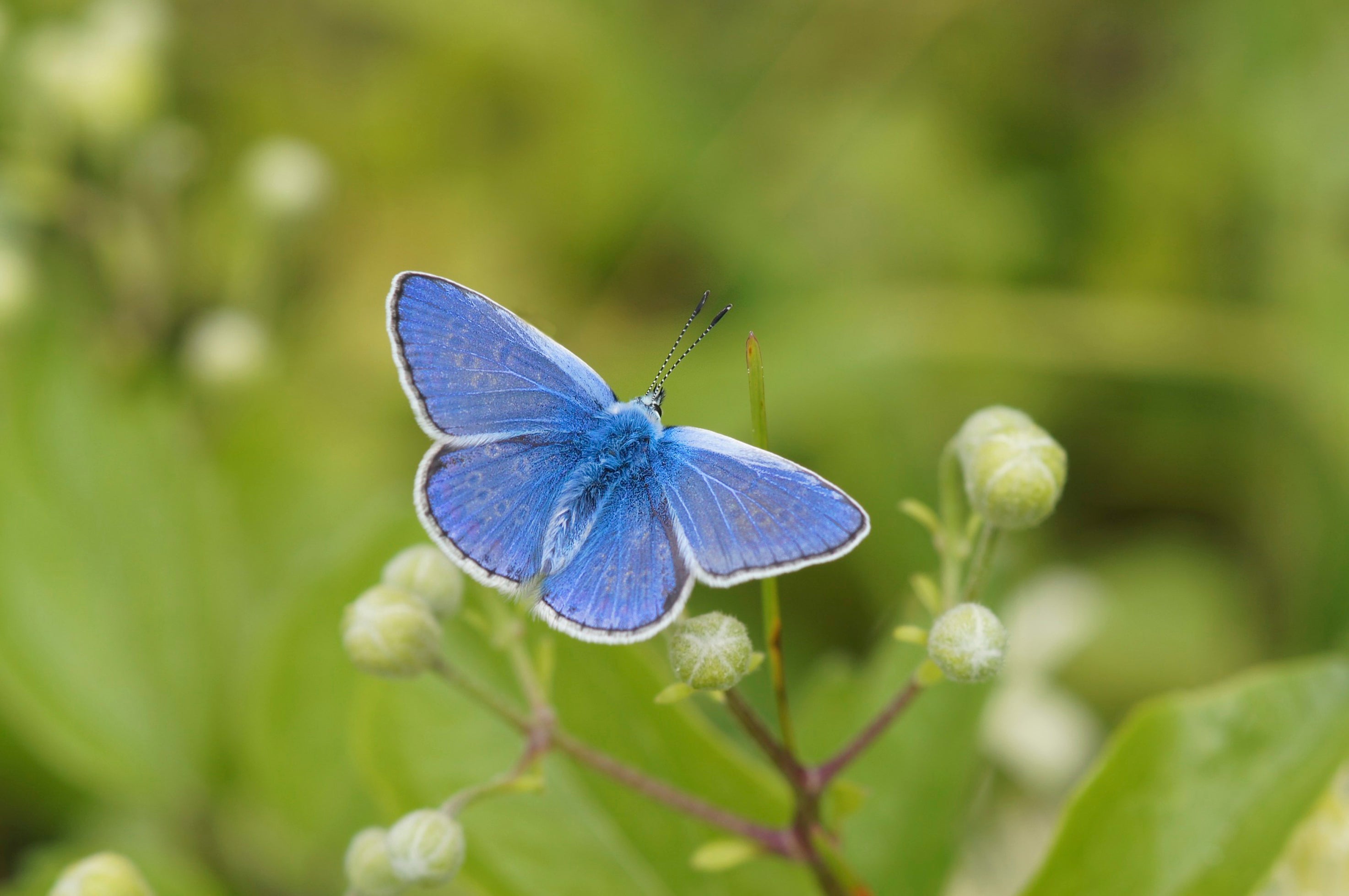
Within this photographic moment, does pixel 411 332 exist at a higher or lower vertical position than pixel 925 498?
lower

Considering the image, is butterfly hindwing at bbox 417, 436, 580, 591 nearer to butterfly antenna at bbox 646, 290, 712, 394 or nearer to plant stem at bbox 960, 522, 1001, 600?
butterfly antenna at bbox 646, 290, 712, 394

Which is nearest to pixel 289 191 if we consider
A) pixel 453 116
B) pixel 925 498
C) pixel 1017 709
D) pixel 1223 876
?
pixel 453 116

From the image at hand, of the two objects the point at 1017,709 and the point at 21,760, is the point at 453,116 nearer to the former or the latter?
the point at 21,760

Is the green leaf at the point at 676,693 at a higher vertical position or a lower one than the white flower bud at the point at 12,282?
higher

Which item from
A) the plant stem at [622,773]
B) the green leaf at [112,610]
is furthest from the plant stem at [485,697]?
the green leaf at [112,610]

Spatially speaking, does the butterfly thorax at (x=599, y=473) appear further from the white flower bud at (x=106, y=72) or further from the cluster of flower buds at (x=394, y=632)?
the white flower bud at (x=106, y=72)

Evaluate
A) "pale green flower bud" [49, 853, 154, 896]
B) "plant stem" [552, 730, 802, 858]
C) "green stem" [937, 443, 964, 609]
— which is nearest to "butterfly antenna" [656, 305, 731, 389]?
"green stem" [937, 443, 964, 609]
